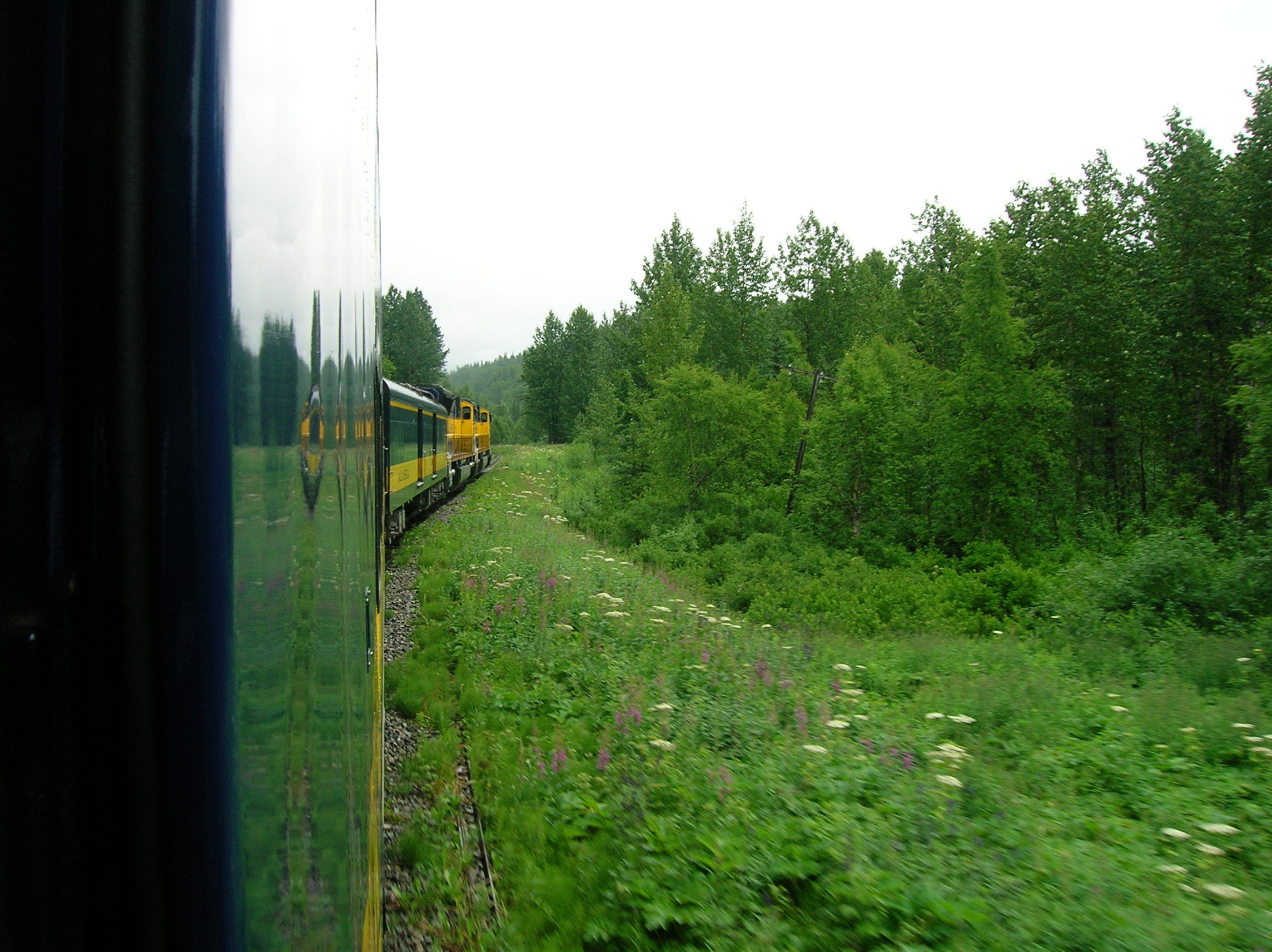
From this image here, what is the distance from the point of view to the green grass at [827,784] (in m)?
3.64

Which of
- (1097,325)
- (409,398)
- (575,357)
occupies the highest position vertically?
(575,357)

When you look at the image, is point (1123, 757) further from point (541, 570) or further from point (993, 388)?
point (993, 388)

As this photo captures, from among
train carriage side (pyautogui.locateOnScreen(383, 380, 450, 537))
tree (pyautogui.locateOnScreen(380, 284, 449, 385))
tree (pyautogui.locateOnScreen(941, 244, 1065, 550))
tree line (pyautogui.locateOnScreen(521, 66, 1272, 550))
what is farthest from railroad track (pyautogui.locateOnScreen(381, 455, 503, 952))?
tree (pyautogui.locateOnScreen(380, 284, 449, 385))

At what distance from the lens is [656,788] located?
4734 mm

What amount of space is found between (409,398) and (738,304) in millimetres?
30064

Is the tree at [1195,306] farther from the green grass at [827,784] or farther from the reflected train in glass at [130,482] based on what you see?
the reflected train in glass at [130,482]

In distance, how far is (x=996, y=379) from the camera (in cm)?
2352

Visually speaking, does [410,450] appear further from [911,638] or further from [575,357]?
[575,357]

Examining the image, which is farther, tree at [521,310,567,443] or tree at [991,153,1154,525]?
tree at [521,310,567,443]

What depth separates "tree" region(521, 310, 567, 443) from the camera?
83.8 m

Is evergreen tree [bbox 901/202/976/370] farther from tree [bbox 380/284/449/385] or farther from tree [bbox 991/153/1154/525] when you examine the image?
tree [bbox 380/284/449/385]

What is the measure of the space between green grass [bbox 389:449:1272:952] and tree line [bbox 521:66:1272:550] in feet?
36.9

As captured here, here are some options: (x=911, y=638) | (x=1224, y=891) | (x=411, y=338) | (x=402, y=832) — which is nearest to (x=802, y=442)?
(x=911, y=638)

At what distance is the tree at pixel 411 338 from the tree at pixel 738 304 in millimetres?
37292
